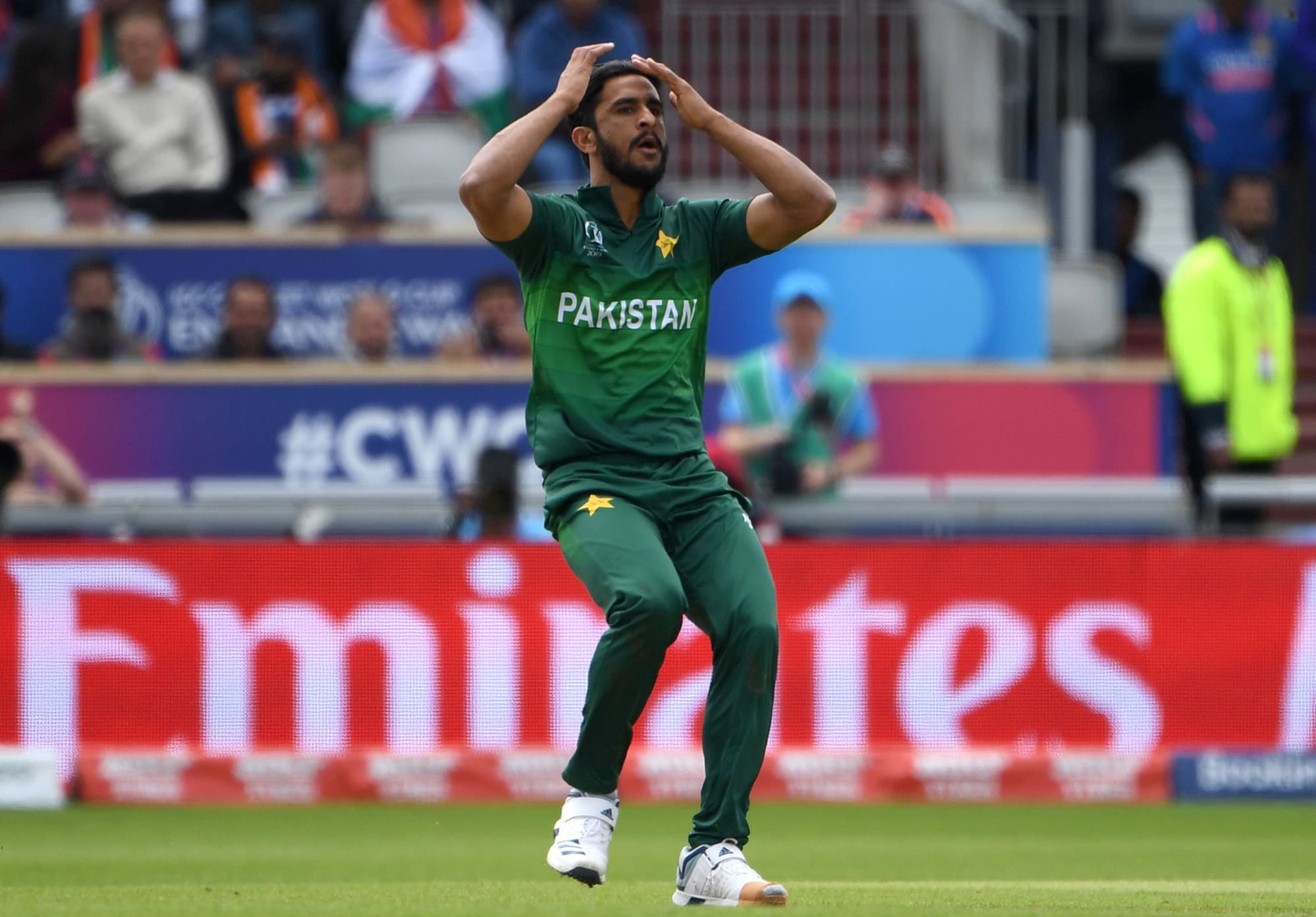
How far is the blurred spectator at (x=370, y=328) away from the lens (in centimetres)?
1318

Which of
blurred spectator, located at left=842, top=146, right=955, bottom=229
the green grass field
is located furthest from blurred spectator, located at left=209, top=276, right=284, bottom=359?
blurred spectator, located at left=842, top=146, right=955, bottom=229

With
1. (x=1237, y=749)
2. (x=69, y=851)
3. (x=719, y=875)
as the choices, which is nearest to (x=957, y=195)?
(x=1237, y=749)

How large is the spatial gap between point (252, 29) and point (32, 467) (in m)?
4.93

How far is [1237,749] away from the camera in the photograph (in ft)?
37.1

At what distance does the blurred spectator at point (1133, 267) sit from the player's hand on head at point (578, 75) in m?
10.2

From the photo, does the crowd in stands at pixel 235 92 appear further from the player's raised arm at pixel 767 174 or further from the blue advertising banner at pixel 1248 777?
the player's raised arm at pixel 767 174

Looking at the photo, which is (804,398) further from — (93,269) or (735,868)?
(735,868)

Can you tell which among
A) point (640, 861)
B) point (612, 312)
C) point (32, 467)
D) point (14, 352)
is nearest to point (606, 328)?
point (612, 312)

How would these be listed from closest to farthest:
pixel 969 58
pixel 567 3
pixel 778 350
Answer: pixel 778 350 → pixel 567 3 → pixel 969 58

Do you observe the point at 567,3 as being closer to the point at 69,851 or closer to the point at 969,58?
the point at 969,58

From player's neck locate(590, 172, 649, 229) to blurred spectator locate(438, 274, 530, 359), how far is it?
611cm

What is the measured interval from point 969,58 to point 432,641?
674 cm

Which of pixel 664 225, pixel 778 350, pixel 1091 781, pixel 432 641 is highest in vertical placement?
pixel 664 225

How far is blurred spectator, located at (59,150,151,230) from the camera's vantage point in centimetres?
1402
